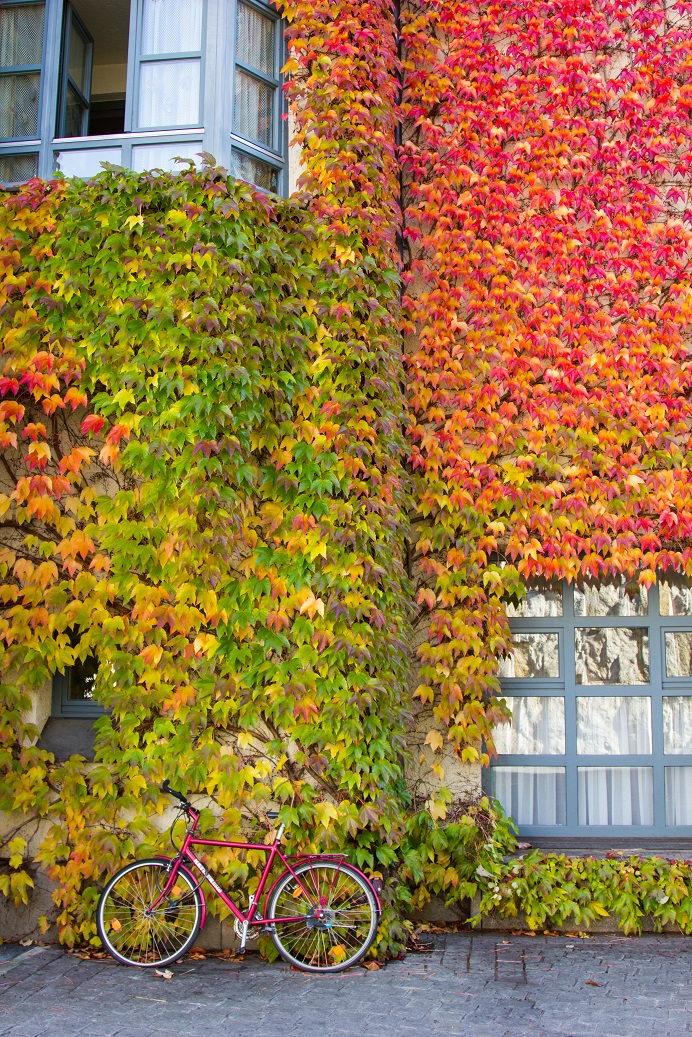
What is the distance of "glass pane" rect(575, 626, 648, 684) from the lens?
23.7 feet

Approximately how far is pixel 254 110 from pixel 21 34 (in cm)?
200

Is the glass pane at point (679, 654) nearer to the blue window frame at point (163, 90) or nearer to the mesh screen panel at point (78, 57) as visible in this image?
the blue window frame at point (163, 90)

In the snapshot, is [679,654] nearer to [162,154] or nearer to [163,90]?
[162,154]

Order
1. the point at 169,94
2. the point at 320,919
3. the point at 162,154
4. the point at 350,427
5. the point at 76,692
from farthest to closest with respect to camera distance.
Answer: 1. the point at 169,94
2. the point at 162,154
3. the point at 76,692
4. the point at 350,427
5. the point at 320,919

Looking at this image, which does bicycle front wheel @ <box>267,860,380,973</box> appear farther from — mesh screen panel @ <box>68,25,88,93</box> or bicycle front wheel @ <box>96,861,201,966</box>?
mesh screen panel @ <box>68,25,88,93</box>

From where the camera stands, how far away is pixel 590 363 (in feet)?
23.3

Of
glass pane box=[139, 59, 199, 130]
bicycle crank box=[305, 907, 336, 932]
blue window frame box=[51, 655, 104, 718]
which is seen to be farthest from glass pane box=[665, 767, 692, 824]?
glass pane box=[139, 59, 199, 130]

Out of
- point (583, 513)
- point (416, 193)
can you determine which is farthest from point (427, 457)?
point (416, 193)

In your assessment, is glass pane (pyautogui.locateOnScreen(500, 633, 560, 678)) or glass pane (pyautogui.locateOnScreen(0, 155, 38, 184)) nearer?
glass pane (pyautogui.locateOnScreen(0, 155, 38, 184))

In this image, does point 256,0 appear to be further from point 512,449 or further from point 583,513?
point 583,513

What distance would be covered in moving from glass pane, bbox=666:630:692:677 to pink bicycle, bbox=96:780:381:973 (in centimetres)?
314

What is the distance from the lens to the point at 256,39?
23.7 ft

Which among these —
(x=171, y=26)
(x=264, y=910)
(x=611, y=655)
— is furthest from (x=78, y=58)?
(x=264, y=910)

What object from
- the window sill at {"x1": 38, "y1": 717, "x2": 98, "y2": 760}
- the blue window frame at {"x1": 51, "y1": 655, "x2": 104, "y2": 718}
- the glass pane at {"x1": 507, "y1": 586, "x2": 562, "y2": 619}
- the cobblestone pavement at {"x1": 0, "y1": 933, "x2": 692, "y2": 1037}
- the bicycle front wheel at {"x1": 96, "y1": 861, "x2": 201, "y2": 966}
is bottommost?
the cobblestone pavement at {"x1": 0, "y1": 933, "x2": 692, "y2": 1037}
